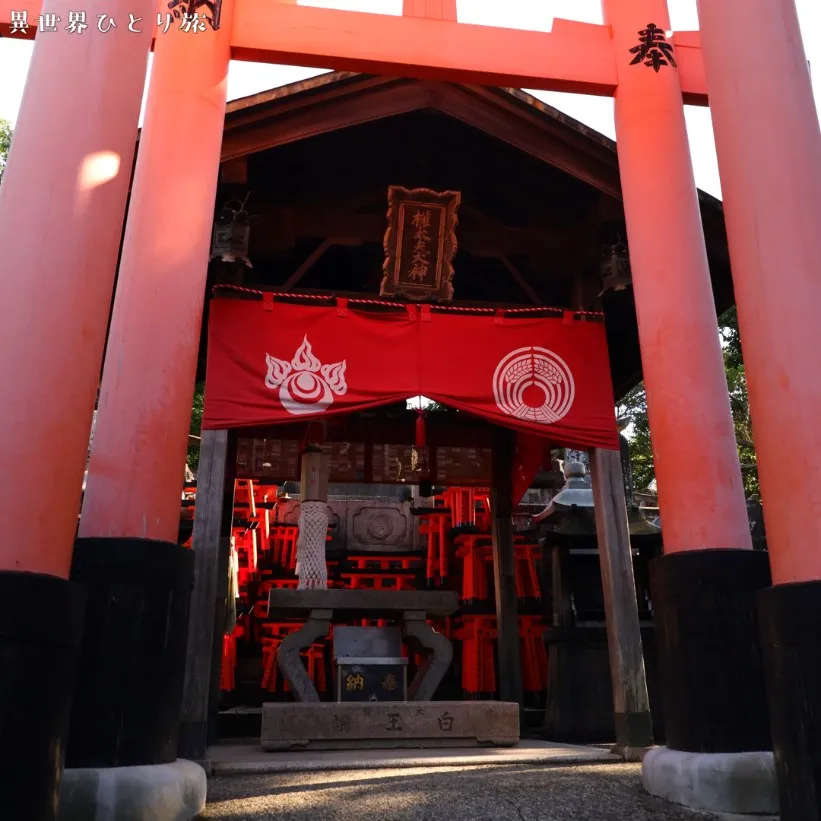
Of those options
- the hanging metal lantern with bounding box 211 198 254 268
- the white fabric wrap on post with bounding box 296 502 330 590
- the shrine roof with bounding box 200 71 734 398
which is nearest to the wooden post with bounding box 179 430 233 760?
the hanging metal lantern with bounding box 211 198 254 268

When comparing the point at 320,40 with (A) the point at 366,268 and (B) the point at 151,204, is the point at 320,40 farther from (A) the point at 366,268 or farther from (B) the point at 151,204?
(A) the point at 366,268

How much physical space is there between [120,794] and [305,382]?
13.0 feet

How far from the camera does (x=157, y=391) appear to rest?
13.3 ft

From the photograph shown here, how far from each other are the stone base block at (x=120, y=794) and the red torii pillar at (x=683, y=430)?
108 inches

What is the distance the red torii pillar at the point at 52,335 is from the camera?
2.44m

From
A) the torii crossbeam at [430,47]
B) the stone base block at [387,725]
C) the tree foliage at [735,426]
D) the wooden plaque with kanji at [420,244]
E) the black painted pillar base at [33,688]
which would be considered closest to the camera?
the black painted pillar base at [33,688]

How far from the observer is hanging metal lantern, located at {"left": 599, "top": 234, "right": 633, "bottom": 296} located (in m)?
6.99

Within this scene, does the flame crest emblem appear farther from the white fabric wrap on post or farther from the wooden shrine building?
the white fabric wrap on post

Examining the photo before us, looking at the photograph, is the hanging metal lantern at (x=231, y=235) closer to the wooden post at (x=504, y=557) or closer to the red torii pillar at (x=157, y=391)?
the red torii pillar at (x=157, y=391)

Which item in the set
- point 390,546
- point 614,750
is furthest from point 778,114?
point 390,546

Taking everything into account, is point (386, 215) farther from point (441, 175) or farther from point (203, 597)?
point (203, 597)

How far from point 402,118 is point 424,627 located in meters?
5.61

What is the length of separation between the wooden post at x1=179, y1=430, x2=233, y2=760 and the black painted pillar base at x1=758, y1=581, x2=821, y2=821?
13.8 ft

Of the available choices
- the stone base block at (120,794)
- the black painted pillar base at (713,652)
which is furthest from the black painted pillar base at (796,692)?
the stone base block at (120,794)
